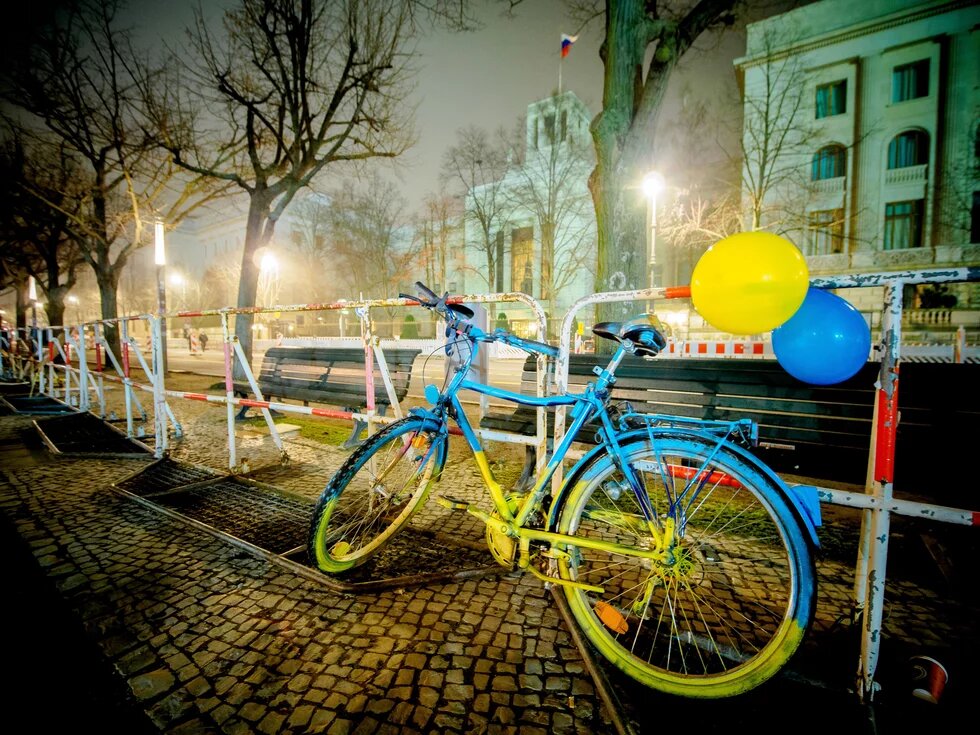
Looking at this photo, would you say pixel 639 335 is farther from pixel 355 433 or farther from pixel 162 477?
pixel 162 477

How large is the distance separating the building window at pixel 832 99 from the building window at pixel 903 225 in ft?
22.9

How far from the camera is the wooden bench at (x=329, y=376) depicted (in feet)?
17.5

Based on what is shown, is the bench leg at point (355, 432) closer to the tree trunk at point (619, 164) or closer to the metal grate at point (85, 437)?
the metal grate at point (85, 437)

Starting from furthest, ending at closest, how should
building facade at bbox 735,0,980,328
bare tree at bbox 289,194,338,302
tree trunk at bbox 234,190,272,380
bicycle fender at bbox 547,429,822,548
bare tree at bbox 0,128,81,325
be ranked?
bare tree at bbox 289,194,338,302
building facade at bbox 735,0,980,328
bare tree at bbox 0,128,81,325
tree trunk at bbox 234,190,272,380
bicycle fender at bbox 547,429,822,548

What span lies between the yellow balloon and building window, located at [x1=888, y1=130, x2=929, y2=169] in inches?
1337

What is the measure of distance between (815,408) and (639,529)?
155cm

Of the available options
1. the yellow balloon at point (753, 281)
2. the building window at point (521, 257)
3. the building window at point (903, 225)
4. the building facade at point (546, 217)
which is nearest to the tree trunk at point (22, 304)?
the building facade at point (546, 217)

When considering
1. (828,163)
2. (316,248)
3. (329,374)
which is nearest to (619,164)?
(329,374)

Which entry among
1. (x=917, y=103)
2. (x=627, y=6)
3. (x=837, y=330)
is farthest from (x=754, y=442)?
(x=917, y=103)

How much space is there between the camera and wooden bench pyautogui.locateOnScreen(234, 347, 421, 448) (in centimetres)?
533

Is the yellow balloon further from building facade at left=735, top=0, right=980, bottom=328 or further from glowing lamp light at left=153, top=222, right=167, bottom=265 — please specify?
building facade at left=735, top=0, right=980, bottom=328

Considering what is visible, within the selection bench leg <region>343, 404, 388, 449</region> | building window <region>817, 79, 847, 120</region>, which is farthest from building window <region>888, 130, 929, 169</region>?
bench leg <region>343, 404, 388, 449</region>

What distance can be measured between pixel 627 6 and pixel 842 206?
27.1 metres

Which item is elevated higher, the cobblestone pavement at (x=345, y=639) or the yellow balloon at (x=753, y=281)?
the yellow balloon at (x=753, y=281)
